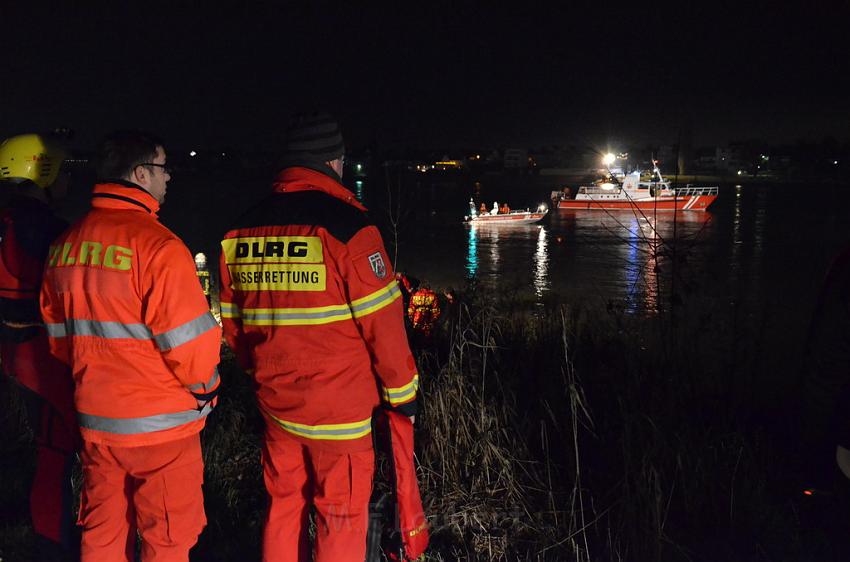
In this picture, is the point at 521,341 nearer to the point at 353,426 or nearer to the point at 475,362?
the point at 475,362

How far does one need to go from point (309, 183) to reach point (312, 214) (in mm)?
157

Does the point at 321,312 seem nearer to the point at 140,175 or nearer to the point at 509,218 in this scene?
the point at 140,175

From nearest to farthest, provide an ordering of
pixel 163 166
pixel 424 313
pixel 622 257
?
pixel 163 166 → pixel 424 313 → pixel 622 257

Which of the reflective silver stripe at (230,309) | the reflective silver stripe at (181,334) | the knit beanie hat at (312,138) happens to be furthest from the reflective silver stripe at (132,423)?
the knit beanie hat at (312,138)

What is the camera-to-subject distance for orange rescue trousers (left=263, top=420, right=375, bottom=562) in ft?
7.87

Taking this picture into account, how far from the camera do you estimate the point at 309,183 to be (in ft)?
8.00

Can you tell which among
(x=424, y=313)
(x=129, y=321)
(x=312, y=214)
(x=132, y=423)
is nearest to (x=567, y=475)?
(x=312, y=214)

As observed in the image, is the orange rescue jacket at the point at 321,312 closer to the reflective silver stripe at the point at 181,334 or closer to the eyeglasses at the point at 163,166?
the reflective silver stripe at the point at 181,334

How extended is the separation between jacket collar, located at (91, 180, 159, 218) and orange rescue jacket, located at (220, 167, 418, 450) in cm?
36

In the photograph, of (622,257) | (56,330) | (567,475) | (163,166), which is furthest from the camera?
(622,257)

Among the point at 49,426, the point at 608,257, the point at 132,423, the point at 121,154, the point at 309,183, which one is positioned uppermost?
the point at 121,154

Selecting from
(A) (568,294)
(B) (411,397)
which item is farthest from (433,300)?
(A) (568,294)

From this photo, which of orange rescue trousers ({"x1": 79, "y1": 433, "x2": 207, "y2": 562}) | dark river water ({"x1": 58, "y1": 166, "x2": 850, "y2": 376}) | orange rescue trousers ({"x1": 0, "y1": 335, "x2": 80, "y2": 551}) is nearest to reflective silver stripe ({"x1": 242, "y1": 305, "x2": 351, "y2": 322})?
orange rescue trousers ({"x1": 79, "y1": 433, "x2": 207, "y2": 562})

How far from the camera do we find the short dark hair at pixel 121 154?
8.17ft
